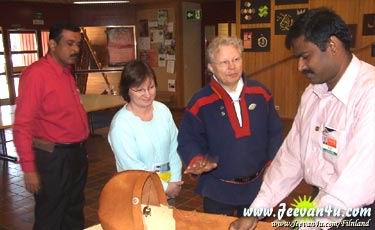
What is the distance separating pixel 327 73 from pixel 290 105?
19.0ft

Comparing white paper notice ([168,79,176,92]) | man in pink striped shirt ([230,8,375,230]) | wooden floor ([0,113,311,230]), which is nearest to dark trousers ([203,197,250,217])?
man in pink striped shirt ([230,8,375,230])

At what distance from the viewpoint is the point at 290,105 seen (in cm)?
682

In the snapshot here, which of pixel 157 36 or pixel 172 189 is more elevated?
pixel 157 36

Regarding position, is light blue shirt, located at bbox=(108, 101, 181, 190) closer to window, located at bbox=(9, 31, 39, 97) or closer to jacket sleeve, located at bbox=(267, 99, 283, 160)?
jacket sleeve, located at bbox=(267, 99, 283, 160)

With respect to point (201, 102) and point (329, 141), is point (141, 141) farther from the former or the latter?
point (329, 141)

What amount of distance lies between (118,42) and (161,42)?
1.14m

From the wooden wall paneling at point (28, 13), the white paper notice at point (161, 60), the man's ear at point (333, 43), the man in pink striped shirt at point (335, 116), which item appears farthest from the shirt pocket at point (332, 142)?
the wooden wall paneling at point (28, 13)

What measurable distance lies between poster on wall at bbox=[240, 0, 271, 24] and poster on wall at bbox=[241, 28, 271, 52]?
163mm

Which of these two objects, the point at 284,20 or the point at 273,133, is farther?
the point at 284,20

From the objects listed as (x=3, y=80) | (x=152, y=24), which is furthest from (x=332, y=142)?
(x=3, y=80)

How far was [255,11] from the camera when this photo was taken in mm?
6879

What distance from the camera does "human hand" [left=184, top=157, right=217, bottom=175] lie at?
5.66 ft

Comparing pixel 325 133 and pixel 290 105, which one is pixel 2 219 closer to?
pixel 325 133

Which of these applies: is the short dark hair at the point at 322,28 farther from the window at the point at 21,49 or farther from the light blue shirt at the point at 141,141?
the window at the point at 21,49
